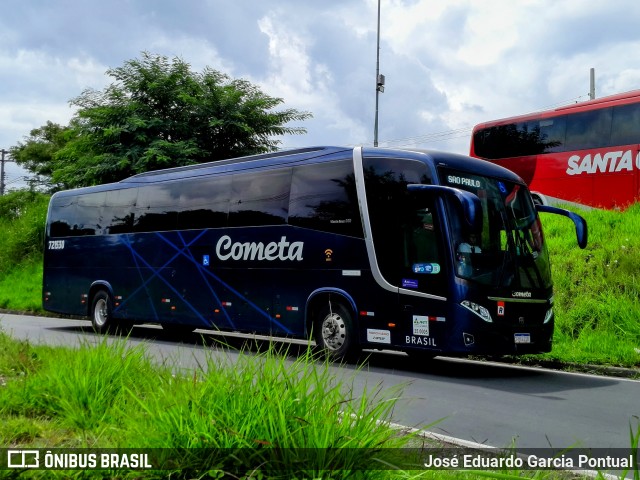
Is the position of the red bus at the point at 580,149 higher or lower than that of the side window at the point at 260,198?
higher

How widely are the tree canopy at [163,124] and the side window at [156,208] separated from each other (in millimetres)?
9234

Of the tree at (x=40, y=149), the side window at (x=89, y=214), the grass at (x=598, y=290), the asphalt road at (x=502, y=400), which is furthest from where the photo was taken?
the tree at (x=40, y=149)

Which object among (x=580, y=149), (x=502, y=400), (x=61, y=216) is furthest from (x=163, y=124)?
(x=502, y=400)

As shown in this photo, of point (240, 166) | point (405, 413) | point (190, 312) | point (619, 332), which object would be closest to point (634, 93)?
point (619, 332)

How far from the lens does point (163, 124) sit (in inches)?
1062

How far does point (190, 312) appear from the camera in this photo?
1454 centimetres

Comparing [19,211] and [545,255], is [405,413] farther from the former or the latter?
[19,211]

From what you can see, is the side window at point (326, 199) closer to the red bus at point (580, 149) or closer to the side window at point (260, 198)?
the side window at point (260, 198)

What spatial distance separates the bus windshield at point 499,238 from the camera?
402 inches

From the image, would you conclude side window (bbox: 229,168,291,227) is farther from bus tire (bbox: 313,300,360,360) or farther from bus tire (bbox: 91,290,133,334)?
bus tire (bbox: 91,290,133,334)

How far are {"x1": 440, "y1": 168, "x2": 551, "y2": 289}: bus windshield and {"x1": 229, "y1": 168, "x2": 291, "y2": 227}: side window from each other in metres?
3.29

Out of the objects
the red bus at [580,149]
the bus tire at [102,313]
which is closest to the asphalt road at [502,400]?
the bus tire at [102,313]

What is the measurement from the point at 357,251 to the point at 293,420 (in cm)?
718

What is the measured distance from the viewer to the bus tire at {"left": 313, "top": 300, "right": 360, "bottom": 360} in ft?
36.8
